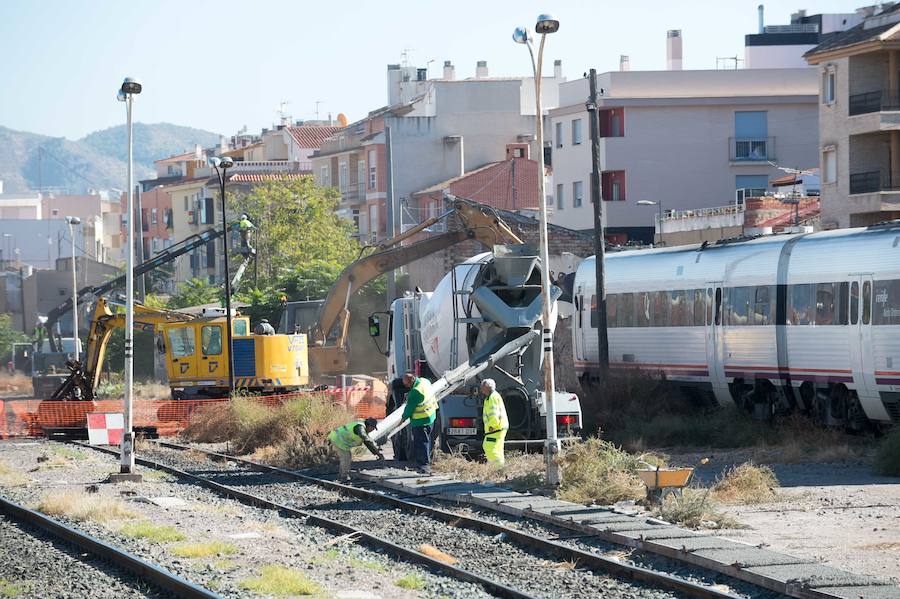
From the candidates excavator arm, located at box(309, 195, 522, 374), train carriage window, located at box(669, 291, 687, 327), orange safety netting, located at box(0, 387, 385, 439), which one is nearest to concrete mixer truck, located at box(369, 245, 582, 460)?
train carriage window, located at box(669, 291, 687, 327)

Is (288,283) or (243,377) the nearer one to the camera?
(243,377)

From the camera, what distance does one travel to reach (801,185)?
59.8 metres

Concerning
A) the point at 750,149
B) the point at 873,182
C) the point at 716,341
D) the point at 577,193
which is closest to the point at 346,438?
the point at 716,341

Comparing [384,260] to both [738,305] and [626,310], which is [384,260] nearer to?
[626,310]

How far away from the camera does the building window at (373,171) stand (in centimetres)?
7994

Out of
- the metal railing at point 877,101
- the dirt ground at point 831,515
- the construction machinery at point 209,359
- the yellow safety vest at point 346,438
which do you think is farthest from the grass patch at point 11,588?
the metal railing at point 877,101

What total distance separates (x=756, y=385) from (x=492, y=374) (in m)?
6.66

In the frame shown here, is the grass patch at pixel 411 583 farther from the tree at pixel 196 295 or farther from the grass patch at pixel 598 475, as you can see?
the tree at pixel 196 295

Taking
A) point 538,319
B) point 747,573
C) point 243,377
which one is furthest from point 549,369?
point 243,377

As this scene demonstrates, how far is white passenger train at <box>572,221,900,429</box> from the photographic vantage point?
25.1 m

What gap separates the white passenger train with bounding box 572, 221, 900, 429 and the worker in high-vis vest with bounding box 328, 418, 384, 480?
8.41 meters

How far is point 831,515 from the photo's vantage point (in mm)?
18375

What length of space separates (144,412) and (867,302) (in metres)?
21.6

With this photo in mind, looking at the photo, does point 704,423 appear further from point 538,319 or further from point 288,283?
point 288,283
